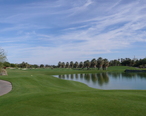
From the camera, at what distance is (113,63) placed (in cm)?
18550

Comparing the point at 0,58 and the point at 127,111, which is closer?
the point at 127,111

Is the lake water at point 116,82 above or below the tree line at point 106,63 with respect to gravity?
below

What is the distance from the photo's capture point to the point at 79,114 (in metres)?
8.33

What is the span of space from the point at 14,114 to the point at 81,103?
4.60 meters

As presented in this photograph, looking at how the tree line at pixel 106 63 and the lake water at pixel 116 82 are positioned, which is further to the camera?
the tree line at pixel 106 63

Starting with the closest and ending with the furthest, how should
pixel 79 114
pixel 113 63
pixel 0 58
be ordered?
pixel 79 114 < pixel 0 58 < pixel 113 63

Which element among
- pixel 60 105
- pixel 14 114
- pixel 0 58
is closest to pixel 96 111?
pixel 60 105

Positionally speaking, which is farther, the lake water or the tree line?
the tree line

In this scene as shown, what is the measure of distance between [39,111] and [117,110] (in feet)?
16.3

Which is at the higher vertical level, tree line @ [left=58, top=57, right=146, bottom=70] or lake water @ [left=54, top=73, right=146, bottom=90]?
tree line @ [left=58, top=57, right=146, bottom=70]

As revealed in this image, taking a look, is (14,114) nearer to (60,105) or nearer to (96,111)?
(60,105)

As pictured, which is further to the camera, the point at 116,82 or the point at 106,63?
the point at 106,63

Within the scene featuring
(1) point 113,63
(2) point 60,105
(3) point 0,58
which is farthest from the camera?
(1) point 113,63

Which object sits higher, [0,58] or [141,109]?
[0,58]
